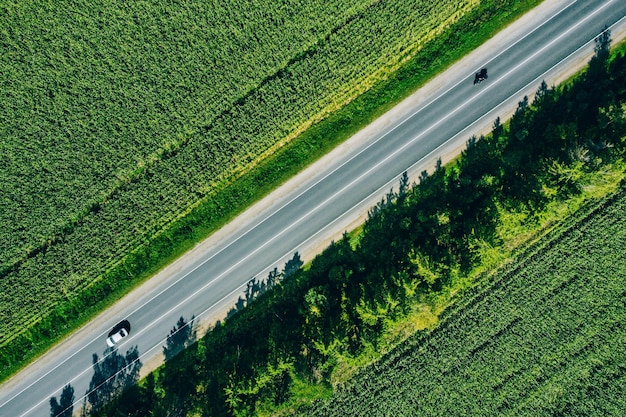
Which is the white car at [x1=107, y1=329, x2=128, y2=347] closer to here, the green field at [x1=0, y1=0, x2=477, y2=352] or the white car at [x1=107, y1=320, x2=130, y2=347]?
the white car at [x1=107, y1=320, x2=130, y2=347]

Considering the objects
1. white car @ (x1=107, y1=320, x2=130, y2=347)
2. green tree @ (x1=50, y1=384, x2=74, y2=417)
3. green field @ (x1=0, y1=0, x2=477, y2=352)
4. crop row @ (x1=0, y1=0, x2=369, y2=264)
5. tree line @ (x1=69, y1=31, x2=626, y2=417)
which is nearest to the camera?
tree line @ (x1=69, y1=31, x2=626, y2=417)

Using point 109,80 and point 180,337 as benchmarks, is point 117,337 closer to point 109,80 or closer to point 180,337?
point 180,337

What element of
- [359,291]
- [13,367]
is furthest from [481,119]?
[13,367]

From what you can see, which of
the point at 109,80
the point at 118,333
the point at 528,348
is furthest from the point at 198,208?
the point at 528,348

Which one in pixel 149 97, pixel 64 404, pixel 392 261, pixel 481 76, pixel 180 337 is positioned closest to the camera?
pixel 481 76

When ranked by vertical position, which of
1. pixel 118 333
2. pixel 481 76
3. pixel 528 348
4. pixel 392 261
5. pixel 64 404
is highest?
pixel 481 76

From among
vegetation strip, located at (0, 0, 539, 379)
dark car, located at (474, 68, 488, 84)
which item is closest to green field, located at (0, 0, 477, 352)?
vegetation strip, located at (0, 0, 539, 379)
